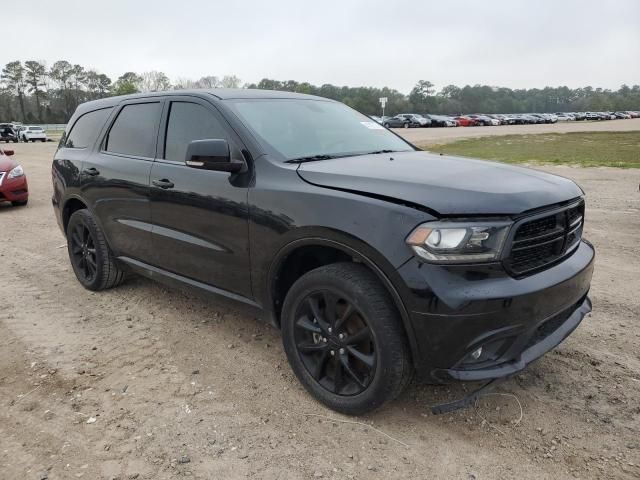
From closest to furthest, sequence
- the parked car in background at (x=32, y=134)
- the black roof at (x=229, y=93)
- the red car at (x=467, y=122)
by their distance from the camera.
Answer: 1. the black roof at (x=229, y=93)
2. the parked car in background at (x=32, y=134)
3. the red car at (x=467, y=122)

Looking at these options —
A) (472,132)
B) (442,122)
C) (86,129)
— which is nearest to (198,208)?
(86,129)

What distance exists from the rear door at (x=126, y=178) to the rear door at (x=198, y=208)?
0.51 ft

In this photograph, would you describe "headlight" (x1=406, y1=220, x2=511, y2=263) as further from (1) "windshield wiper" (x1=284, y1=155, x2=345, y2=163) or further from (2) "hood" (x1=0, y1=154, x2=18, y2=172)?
(2) "hood" (x1=0, y1=154, x2=18, y2=172)

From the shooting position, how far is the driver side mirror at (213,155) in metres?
3.12

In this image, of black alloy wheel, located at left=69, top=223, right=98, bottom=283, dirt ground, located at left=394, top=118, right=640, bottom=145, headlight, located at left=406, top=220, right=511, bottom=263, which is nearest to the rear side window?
black alloy wheel, located at left=69, top=223, right=98, bottom=283

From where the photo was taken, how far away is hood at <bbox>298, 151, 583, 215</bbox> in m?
2.49

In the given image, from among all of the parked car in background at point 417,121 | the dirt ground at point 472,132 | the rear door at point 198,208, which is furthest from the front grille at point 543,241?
the parked car in background at point 417,121

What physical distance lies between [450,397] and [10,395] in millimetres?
2702

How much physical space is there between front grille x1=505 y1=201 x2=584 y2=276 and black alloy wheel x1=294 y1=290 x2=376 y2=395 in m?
0.82

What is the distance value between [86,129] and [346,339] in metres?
3.68

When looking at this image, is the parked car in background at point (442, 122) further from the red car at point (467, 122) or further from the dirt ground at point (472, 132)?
the dirt ground at point (472, 132)

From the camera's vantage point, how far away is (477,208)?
8.06ft

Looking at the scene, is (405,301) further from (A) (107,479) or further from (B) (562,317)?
(A) (107,479)

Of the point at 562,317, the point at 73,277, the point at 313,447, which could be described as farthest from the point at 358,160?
the point at 73,277
